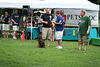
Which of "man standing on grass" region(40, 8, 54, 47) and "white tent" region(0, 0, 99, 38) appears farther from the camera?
"white tent" region(0, 0, 99, 38)

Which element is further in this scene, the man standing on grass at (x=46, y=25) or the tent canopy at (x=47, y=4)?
the tent canopy at (x=47, y=4)

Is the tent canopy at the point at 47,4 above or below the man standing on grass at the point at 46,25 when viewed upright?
above

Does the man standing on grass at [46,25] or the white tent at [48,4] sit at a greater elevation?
the white tent at [48,4]

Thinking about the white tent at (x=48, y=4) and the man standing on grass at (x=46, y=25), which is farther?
the white tent at (x=48, y=4)

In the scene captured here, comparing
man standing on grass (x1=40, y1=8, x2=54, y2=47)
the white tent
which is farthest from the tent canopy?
man standing on grass (x1=40, y1=8, x2=54, y2=47)

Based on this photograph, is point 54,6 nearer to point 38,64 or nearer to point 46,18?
point 46,18

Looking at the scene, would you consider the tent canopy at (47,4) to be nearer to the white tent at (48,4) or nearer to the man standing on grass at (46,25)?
the white tent at (48,4)

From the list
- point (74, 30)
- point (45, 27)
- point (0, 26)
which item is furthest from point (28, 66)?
point (0, 26)

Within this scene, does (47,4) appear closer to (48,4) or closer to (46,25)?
(48,4)

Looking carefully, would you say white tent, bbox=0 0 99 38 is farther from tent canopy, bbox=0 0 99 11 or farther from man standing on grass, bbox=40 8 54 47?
man standing on grass, bbox=40 8 54 47

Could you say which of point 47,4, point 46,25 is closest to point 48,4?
point 47,4

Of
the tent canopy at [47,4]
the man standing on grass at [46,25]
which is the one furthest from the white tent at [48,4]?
the man standing on grass at [46,25]

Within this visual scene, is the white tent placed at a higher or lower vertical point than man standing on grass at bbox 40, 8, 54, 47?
higher

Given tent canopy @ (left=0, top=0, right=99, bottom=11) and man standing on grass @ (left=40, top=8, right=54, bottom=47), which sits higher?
tent canopy @ (left=0, top=0, right=99, bottom=11)
